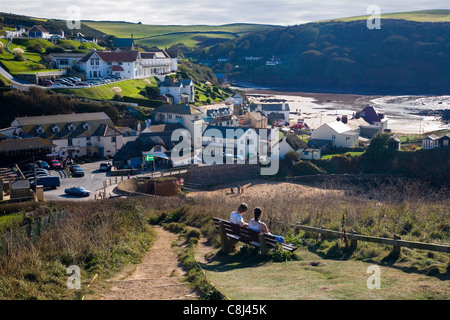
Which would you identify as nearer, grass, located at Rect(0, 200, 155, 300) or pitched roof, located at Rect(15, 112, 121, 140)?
grass, located at Rect(0, 200, 155, 300)

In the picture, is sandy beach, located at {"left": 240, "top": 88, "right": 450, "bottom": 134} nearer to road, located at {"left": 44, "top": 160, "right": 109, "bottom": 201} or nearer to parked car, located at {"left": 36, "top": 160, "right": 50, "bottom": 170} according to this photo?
road, located at {"left": 44, "top": 160, "right": 109, "bottom": 201}

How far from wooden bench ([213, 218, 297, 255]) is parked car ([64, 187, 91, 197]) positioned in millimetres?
21666

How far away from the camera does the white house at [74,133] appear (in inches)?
1729

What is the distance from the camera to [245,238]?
11.4 meters

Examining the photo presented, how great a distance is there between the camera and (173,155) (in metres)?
43.7

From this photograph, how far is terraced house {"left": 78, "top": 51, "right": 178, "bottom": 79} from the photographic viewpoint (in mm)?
68000

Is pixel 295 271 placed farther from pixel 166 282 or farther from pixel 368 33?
pixel 368 33

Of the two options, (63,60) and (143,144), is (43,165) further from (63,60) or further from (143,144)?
(63,60)

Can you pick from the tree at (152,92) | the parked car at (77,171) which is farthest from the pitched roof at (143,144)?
the tree at (152,92)

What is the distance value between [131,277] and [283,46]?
151m

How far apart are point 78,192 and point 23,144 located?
38.5ft

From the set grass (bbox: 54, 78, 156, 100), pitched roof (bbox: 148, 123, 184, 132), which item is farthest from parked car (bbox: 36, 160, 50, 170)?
grass (bbox: 54, 78, 156, 100)

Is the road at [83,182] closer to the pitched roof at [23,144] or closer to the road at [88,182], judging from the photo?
the road at [88,182]
